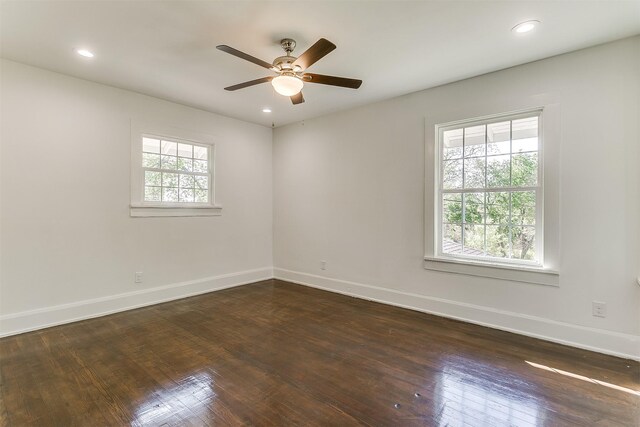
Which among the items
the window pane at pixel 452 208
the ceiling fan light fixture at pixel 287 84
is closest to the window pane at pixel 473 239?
the window pane at pixel 452 208

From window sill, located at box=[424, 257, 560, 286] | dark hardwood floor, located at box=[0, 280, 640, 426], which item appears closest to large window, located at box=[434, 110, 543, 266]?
window sill, located at box=[424, 257, 560, 286]

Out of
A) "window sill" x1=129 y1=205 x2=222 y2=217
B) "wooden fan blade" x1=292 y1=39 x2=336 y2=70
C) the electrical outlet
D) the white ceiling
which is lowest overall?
the electrical outlet

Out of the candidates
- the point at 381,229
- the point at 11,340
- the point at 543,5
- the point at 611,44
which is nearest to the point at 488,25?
the point at 543,5

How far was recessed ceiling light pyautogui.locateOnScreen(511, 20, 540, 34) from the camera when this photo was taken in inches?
92.8

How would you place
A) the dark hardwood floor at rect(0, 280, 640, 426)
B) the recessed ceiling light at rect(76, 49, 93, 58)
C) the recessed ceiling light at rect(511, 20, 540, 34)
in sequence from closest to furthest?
the dark hardwood floor at rect(0, 280, 640, 426) < the recessed ceiling light at rect(511, 20, 540, 34) < the recessed ceiling light at rect(76, 49, 93, 58)

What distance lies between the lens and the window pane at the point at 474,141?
3.43m

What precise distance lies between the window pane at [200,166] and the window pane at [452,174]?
345 cm

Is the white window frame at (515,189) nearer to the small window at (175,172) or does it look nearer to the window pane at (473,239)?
the window pane at (473,239)

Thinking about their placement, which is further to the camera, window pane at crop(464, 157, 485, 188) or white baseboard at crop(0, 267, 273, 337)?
window pane at crop(464, 157, 485, 188)

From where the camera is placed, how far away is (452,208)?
12.0ft

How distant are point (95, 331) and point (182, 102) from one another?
3010 millimetres

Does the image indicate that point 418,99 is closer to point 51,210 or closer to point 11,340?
point 51,210

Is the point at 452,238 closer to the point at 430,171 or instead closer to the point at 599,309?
the point at 430,171

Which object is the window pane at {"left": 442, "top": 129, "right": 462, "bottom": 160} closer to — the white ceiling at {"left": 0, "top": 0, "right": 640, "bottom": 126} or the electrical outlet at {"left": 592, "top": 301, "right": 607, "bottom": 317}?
the white ceiling at {"left": 0, "top": 0, "right": 640, "bottom": 126}
